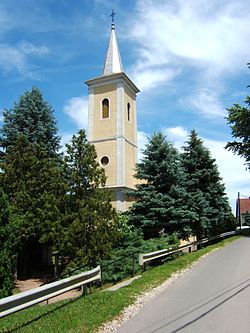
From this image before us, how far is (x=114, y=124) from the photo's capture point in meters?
35.5

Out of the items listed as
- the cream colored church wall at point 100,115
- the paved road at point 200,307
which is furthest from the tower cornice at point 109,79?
the paved road at point 200,307

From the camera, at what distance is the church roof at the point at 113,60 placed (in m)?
38.0

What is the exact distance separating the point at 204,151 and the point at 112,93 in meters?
12.9

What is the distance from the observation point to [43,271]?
25.5m

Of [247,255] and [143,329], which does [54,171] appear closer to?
[247,255]

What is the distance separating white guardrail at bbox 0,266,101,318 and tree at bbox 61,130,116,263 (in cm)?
470

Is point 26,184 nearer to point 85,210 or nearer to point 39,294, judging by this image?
point 85,210

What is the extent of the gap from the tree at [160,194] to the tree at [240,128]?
6.85 m

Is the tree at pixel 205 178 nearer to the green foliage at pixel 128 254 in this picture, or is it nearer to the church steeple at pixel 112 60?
the green foliage at pixel 128 254

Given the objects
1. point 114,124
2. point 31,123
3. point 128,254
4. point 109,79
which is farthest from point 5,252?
point 109,79

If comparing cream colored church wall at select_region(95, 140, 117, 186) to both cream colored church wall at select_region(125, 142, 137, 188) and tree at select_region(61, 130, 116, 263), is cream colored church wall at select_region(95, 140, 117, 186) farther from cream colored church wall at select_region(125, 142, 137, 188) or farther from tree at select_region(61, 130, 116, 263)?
tree at select_region(61, 130, 116, 263)

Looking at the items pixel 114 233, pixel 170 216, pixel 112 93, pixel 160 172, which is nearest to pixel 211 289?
pixel 114 233

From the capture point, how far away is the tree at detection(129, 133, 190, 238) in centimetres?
2111

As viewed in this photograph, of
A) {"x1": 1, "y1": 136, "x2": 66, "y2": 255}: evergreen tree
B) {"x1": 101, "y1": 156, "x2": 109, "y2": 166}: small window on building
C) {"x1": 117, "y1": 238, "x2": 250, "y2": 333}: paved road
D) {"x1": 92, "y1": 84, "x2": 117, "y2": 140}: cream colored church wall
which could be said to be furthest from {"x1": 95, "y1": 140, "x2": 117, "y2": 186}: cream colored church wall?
{"x1": 117, "y1": 238, "x2": 250, "y2": 333}: paved road
